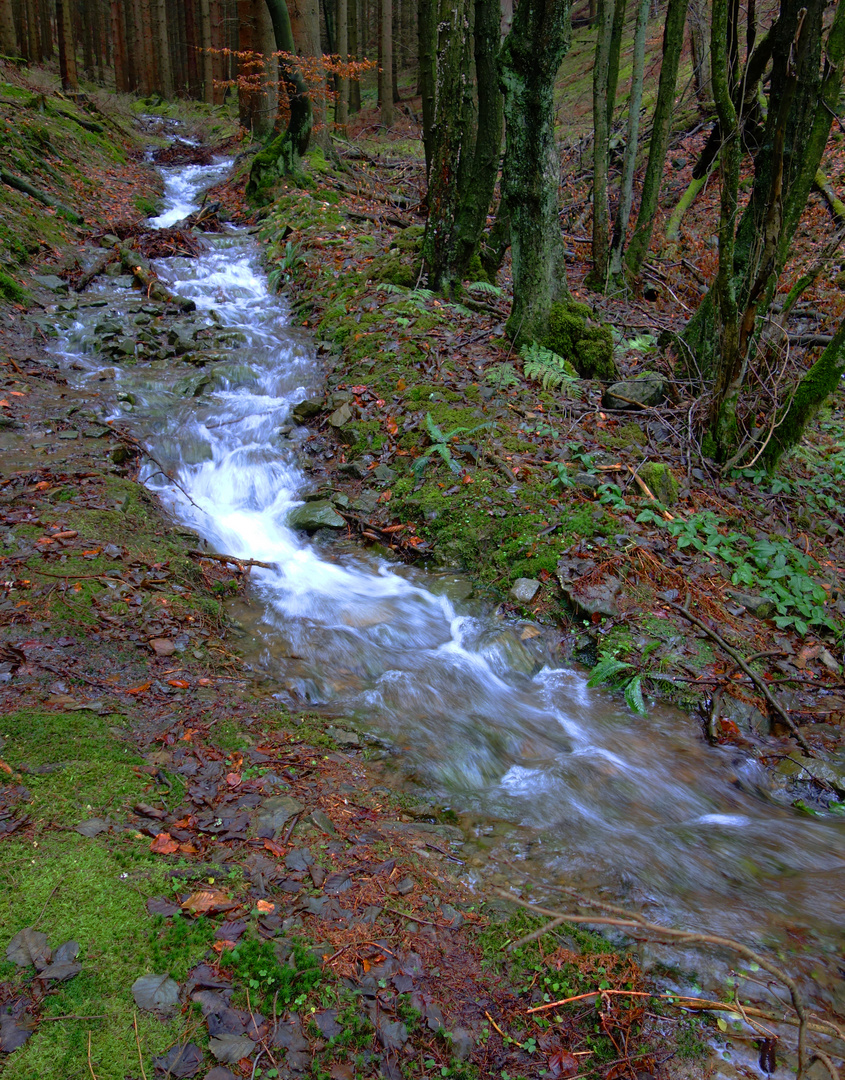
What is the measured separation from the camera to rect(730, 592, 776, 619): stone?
4.95m

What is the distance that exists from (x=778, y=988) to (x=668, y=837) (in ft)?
3.32

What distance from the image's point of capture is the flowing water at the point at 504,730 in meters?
3.11

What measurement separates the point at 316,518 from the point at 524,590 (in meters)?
2.24

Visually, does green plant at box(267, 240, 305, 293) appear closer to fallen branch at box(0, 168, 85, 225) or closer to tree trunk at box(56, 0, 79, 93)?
fallen branch at box(0, 168, 85, 225)

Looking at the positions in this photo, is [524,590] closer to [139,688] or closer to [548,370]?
[139,688]

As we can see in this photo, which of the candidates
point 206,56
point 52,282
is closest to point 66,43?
point 206,56

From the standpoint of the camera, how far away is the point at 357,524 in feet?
20.0

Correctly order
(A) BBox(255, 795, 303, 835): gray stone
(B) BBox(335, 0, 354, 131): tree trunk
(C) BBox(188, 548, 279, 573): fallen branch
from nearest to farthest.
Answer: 1. (A) BBox(255, 795, 303, 835): gray stone
2. (C) BBox(188, 548, 279, 573): fallen branch
3. (B) BBox(335, 0, 354, 131): tree trunk

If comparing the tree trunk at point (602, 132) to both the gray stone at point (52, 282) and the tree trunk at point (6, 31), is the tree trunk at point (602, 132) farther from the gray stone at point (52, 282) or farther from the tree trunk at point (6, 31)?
the tree trunk at point (6, 31)

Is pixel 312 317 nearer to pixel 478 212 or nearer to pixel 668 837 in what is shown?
pixel 478 212

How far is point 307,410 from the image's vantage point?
7.44 meters

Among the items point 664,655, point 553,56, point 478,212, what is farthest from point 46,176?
point 664,655

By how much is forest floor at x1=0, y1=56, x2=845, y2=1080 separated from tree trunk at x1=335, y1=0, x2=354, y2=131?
1406 cm

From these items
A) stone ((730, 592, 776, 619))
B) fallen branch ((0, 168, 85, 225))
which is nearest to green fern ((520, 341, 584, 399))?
stone ((730, 592, 776, 619))
